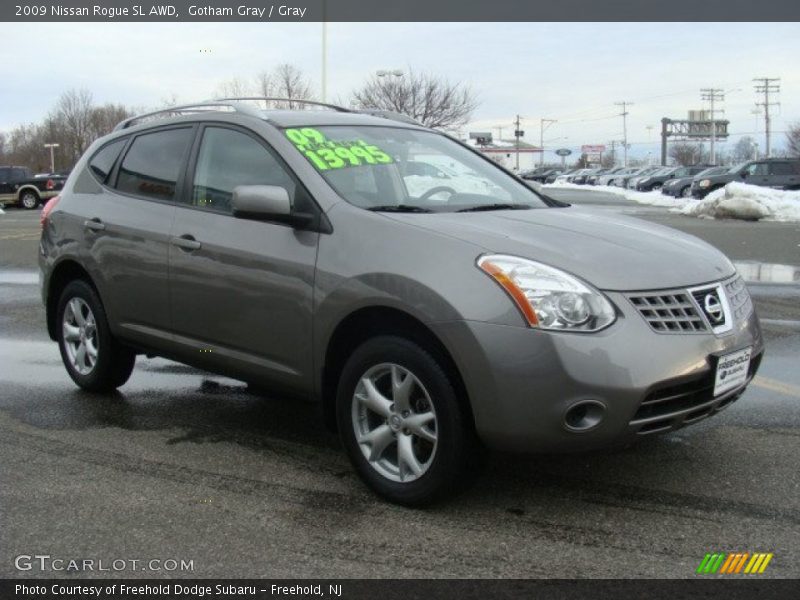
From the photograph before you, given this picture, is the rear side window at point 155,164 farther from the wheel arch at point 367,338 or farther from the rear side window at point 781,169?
the rear side window at point 781,169

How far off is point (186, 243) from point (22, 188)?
106 ft

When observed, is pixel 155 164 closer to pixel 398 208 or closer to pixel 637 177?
pixel 398 208

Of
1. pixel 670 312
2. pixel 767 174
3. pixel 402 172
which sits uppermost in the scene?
pixel 767 174

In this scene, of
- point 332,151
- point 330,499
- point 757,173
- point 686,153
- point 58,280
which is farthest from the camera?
point 686,153

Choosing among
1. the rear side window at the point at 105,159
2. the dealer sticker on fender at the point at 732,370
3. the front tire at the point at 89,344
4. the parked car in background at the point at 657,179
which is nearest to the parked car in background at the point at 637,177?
the parked car in background at the point at 657,179

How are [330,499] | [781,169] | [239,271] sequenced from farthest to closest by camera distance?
[781,169] < [239,271] < [330,499]

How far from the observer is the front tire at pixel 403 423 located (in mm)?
3311

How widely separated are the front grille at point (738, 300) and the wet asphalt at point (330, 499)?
770 mm

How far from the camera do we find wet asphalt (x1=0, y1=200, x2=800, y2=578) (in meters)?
3.10

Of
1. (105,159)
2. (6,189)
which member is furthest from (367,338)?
(6,189)

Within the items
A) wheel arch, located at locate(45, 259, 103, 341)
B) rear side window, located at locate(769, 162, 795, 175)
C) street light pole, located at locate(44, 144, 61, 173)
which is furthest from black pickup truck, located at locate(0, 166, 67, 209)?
street light pole, located at locate(44, 144, 61, 173)

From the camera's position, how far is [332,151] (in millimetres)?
4195
